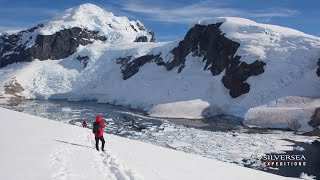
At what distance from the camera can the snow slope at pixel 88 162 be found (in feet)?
40.0

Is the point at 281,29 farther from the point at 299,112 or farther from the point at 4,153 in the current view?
the point at 4,153

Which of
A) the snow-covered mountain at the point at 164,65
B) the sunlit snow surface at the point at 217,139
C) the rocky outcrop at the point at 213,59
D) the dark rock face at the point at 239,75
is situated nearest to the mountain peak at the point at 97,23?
the snow-covered mountain at the point at 164,65

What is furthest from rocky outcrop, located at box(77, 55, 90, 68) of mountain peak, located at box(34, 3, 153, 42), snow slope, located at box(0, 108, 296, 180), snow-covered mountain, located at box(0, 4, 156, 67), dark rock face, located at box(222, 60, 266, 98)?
snow slope, located at box(0, 108, 296, 180)

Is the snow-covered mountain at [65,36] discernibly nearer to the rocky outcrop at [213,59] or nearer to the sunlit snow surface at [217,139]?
the rocky outcrop at [213,59]

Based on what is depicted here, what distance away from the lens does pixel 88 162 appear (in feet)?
47.4

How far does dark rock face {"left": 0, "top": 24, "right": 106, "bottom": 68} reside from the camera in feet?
486

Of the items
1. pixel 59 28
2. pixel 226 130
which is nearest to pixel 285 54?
pixel 226 130

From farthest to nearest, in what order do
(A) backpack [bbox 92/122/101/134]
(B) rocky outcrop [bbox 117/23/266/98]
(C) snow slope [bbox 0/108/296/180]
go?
1. (B) rocky outcrop [bbox 117/23/266/98]
2. (A) backpack [bbox 92/122/101/134]
3. (C) snow slope [bbox 0/108/296/180]

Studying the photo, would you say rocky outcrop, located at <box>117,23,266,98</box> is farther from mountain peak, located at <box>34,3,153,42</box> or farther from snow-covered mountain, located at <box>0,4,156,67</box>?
mountain peak, located at <box>34,3,153,42</box>

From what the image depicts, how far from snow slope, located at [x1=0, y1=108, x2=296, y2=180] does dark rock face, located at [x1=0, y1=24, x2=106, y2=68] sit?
133242 millimetres

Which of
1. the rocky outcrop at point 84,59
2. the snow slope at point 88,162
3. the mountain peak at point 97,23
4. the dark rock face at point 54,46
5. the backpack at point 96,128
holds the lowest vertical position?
the snow slope at point 88,162

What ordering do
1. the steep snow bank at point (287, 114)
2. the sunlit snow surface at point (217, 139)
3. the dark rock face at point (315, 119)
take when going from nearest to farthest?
the sunlit snow surface at point (217, 139) < the dark rock face at point (315, 119) < the steep snow bank at point (287, 114)

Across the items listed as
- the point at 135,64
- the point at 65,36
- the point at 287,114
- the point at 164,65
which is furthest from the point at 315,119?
the point at 65,36

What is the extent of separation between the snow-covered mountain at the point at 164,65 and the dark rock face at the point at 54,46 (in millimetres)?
387
